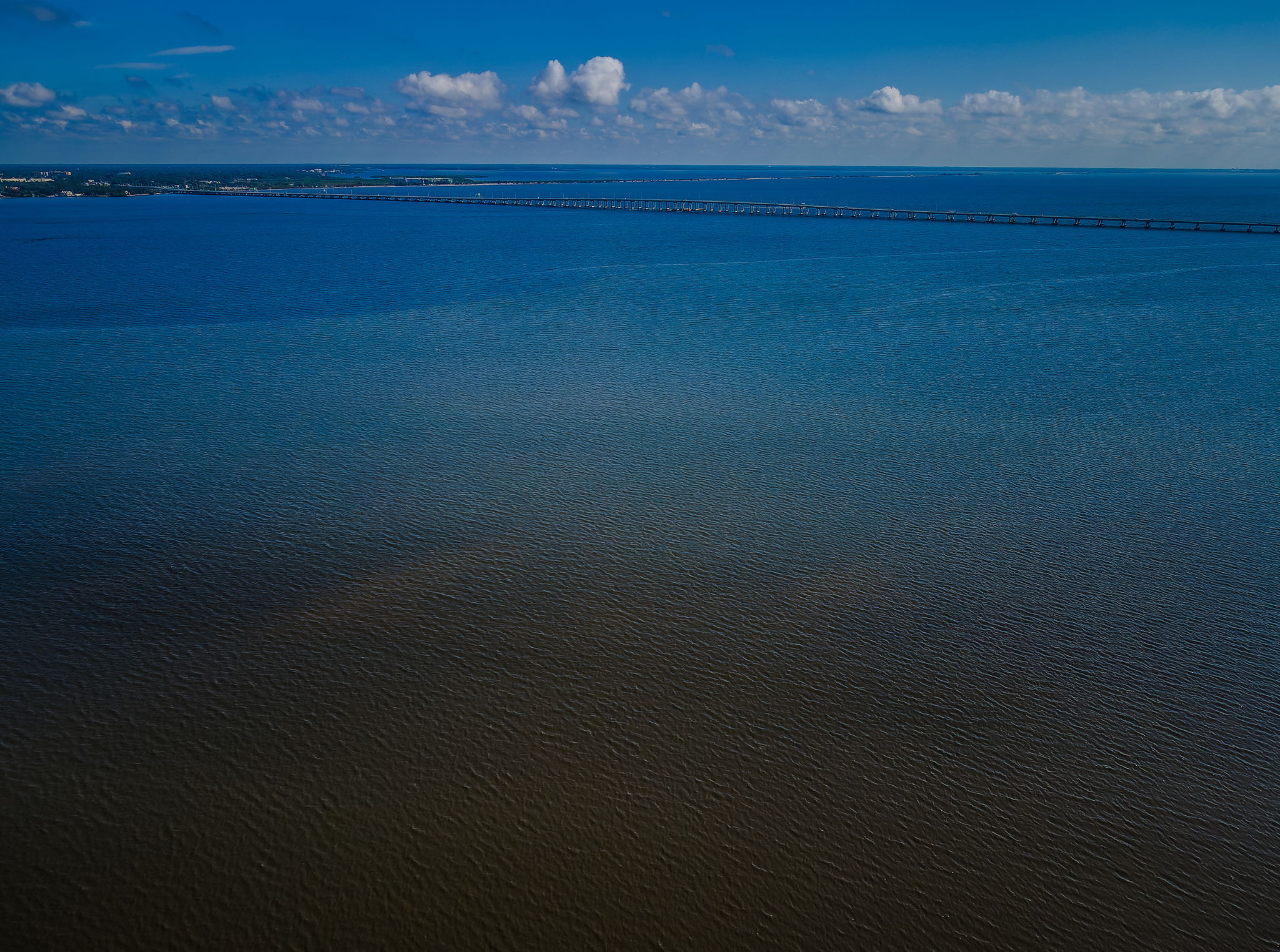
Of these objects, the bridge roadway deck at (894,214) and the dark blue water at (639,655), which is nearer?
the dark blue water at (639,655)

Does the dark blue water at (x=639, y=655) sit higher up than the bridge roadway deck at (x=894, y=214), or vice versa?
the bridge roadway deck at (x=894, y=214)

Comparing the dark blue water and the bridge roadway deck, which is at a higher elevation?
the bridge roadway deck

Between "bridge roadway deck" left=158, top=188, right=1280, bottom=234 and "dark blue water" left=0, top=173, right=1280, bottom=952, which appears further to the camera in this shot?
"bridge roadway deck" left=158, top=188, right=1280, bottom=234

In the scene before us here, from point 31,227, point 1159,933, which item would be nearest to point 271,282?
point 1159,933

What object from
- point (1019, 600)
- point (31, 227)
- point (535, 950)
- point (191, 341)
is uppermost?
point (31, 227)

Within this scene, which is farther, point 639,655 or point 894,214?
point 894,214

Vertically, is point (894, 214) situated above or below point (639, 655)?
above

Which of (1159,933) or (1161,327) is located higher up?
(1161,327)

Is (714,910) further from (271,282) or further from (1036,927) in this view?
(271,282)
